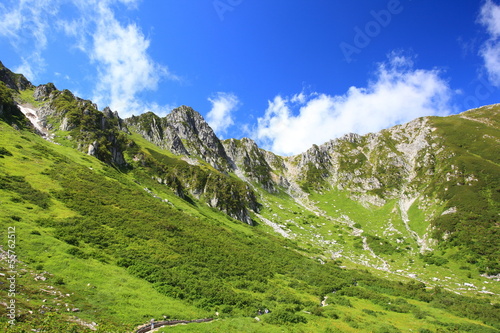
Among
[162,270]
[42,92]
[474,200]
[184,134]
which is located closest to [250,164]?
[184,134]

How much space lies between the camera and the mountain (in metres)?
20.2

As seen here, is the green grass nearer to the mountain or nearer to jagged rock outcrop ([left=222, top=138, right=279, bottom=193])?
the mountain

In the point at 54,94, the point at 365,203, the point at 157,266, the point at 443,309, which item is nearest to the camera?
the point at 157,266

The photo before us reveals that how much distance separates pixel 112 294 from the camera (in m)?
19.3

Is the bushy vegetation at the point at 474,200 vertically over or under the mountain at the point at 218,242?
over

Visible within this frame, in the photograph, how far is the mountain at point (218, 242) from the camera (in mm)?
20219

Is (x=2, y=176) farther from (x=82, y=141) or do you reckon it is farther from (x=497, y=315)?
(x=497, y=315)

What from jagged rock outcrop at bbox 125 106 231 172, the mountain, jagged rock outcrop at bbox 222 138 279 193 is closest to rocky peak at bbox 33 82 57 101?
the mountain

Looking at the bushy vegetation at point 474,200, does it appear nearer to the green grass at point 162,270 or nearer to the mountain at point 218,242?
the mountain at point 218,242

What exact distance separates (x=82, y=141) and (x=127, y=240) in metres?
51.8

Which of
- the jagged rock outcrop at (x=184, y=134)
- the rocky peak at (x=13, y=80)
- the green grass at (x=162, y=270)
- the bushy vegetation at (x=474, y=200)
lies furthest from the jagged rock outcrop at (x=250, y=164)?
the rocky peak at (x=13, y=80)

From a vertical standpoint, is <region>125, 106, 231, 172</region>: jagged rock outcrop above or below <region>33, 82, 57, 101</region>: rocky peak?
above

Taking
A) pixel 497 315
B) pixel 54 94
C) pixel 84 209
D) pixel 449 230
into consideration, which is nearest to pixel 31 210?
pixel 84 209

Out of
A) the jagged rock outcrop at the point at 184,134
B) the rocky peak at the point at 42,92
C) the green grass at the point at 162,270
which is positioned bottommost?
the green grass at the point at 162,270
